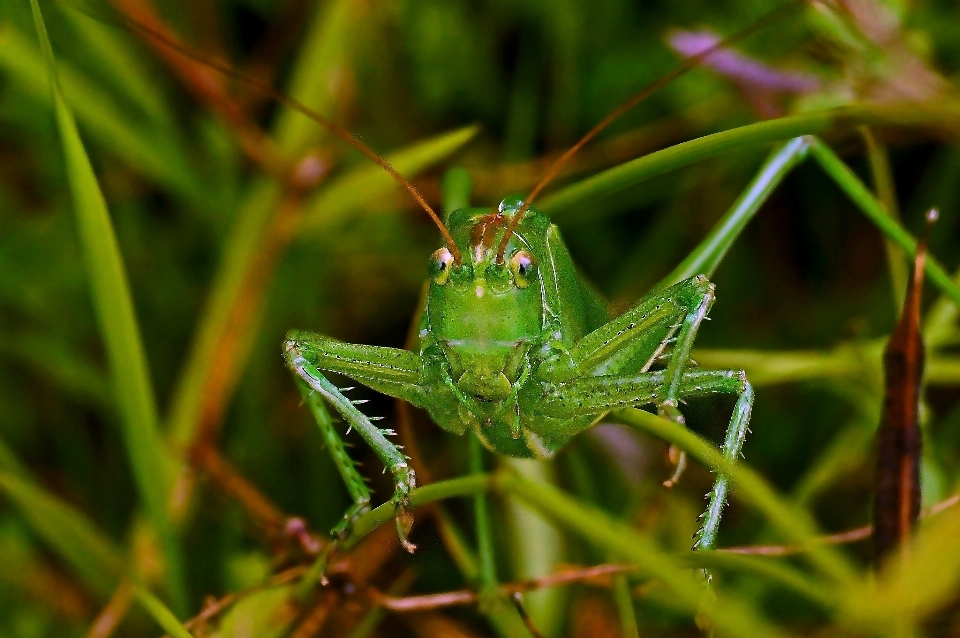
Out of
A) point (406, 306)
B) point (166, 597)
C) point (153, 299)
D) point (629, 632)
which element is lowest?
point (629, 632)

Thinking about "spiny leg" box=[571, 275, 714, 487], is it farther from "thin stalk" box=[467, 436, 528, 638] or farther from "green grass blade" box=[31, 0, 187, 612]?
"green grass blade" box=[31, 0, 187, 612]

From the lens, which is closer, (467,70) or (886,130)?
(886,130)

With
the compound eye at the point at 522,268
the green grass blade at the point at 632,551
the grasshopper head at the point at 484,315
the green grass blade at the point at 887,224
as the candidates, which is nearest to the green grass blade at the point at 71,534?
the grasshopper head at the point at 484,315

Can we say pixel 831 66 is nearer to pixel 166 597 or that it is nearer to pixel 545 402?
pixel 545 402

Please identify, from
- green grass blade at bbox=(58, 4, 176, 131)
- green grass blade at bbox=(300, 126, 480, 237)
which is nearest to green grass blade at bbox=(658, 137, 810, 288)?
green grass blade at bbox=(300, 126, 480, 237)

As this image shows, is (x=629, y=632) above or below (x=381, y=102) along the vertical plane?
below

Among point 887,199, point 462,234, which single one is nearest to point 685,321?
point 462,234

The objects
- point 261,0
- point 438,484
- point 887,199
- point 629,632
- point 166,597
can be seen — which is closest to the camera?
point 438,484

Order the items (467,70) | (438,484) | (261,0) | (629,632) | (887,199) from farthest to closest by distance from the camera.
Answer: (261,0), (467,70), (887,199), (629,632), (438,484)
